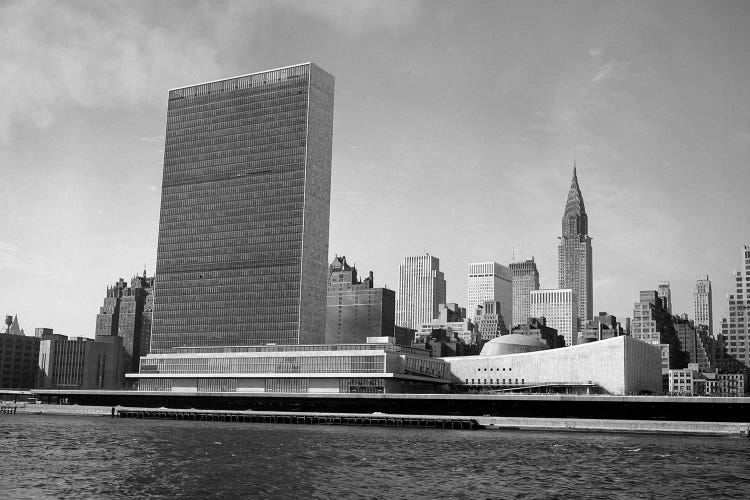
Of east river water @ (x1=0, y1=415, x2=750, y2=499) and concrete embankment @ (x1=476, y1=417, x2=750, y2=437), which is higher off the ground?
concrete embankment @ (x1=476, y1=417, x2=750, y2=437)

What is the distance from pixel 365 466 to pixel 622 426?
268ft

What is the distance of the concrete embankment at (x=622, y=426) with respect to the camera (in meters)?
160

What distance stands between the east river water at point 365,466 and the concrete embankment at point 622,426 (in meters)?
10.0

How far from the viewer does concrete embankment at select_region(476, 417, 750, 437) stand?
16000 centimetres

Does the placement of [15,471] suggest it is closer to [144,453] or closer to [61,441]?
[144,453]

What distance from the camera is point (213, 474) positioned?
9475 cm

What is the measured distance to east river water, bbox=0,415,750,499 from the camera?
280 ft

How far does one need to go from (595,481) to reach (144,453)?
55.7 m

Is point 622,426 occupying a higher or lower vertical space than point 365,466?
higher

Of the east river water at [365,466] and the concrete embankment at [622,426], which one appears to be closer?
the east river water at [365,466]

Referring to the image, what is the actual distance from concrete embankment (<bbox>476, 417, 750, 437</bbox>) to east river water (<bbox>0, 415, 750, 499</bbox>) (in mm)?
10025

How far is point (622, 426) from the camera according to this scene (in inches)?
6703

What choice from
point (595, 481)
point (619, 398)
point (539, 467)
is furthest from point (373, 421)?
point (595, 481)

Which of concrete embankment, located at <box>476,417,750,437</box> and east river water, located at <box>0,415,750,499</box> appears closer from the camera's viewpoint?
east river water, located at <box>0,415,750,499</box>
